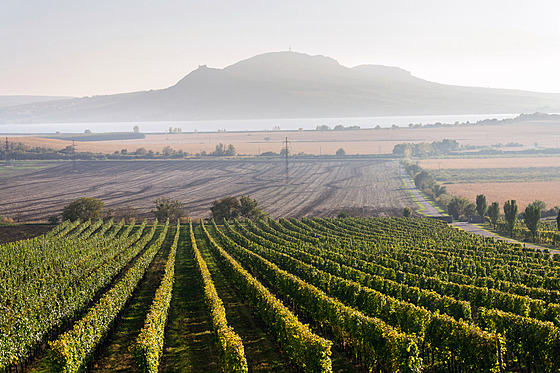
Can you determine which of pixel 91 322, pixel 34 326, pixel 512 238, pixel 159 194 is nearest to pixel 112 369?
pixel 91 322

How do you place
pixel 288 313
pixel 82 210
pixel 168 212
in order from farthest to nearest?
pixel 168 212 < pixel 82 210 < pixel 288 313

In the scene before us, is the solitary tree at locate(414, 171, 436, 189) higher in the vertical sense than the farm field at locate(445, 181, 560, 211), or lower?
higher

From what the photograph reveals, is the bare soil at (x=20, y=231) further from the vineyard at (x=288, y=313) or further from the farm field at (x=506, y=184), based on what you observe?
the farm field at (x=506, y=184)

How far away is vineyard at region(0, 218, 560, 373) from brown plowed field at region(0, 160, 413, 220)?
64.1 m

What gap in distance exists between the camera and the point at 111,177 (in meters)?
Result: 186

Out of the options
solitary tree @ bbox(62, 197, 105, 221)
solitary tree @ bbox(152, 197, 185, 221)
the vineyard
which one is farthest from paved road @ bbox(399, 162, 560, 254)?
solitary tree @ bbox(62, 197, 105, 221)

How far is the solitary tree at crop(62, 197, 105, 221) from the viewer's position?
103m

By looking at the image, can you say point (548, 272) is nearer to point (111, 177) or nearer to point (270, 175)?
point (270, 175)

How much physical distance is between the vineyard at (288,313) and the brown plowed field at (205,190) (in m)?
64.1

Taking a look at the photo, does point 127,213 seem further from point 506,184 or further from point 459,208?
point 506,184

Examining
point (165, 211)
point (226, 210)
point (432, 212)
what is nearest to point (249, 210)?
point (226, 210)

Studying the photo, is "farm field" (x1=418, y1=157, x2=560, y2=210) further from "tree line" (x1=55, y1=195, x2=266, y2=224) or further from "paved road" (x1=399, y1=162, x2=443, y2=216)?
"tree line" (x1=55, y1=195, x2=266, y2=224)

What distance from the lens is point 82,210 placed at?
341 feet

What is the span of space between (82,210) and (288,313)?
3437 inches
